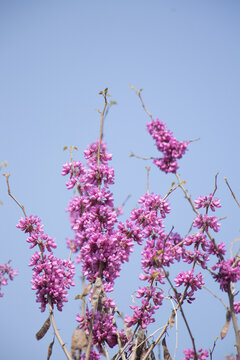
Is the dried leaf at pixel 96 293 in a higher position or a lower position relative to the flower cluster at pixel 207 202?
lower

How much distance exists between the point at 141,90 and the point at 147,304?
9.64 ft

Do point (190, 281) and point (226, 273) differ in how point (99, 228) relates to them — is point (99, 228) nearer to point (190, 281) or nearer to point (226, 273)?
point (190, 281)

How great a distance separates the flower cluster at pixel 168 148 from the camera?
459cm

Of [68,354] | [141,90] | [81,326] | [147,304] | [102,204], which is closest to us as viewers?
[68,354]

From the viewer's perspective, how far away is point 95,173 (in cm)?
281

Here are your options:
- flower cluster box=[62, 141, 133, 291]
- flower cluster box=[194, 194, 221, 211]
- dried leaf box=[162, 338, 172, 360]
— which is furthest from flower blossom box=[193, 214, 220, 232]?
dried leaf box=[162, 338, 172, 360]

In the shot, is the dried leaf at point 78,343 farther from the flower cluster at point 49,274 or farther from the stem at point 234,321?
the stem at point 234,321

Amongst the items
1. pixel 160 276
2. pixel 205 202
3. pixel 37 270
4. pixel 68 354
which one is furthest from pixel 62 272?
pixel 205 202

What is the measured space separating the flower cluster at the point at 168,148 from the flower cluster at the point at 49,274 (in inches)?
88.2

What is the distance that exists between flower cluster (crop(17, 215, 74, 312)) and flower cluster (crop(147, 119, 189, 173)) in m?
2.24

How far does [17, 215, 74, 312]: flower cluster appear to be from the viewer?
251 centimetres

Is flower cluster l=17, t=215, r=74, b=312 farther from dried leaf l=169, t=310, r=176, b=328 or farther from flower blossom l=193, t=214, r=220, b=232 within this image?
flower blossom l=193, t=214, r=220, b=232

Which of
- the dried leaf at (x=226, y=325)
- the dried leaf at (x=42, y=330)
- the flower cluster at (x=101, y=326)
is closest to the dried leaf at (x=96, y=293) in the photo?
the flower cluster at (x=101, y=326)

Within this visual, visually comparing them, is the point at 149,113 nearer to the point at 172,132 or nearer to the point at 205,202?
the point at 172,132
